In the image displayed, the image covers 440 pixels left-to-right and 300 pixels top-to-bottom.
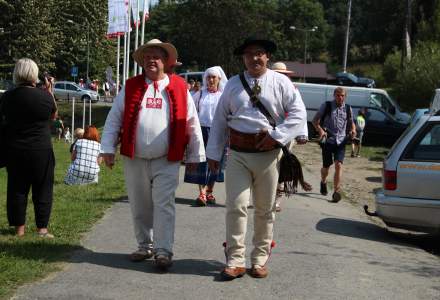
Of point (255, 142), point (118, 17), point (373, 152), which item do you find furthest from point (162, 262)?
point (373, 152)

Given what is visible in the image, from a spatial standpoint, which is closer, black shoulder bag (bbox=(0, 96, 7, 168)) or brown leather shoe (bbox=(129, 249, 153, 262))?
brown leather shoe (bbox=(129, 249, 153, 262))

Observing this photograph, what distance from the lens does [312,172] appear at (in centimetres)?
1695

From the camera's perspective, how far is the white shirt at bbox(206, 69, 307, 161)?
18.2ft

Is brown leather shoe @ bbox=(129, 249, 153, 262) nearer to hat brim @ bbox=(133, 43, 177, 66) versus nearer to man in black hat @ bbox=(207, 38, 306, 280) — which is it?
man in black hat @ bbox=(207, 38, 306, 280)

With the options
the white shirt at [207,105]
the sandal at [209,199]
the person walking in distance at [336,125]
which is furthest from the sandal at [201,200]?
the person walking in distance at [336,125]

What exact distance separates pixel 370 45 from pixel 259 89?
106 m

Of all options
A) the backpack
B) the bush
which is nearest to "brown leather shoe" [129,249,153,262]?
the backpack

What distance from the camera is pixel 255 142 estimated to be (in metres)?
5.55

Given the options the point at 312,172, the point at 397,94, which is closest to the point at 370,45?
the point at 397,94

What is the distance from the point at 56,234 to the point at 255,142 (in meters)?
2.62

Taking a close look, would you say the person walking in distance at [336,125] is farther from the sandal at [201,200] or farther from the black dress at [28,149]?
the black dress at [28,149]

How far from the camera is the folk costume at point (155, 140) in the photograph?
5.77 m

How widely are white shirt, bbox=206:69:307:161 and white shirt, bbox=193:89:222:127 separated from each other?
3583 mm

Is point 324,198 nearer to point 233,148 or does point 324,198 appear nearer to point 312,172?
point 312,172
